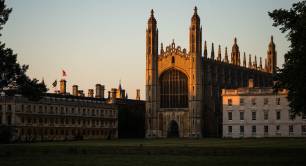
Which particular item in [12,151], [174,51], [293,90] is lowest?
[12,151]

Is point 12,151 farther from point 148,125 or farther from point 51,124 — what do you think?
point 148,125

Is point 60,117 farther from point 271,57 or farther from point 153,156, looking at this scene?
point 153,156

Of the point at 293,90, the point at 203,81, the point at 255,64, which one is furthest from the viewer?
the point at 255,64

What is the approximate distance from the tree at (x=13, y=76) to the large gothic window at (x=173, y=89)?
74.7 m

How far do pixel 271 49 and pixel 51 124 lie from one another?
6112cm

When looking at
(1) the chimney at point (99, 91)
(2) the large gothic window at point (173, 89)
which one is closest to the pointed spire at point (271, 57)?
(2) the large gothic window at point (173, 89)

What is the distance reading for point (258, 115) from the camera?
381ft

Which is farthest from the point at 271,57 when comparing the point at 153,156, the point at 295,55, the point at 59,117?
the point at 295,55

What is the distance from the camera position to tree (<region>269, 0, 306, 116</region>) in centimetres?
4866

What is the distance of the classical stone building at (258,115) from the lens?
114 metres

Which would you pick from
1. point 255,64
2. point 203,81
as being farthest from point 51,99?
point 255,64

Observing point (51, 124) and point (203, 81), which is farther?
point (203, 81)

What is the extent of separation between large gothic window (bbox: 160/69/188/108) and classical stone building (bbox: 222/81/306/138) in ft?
36.3

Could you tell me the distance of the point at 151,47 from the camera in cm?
13225
